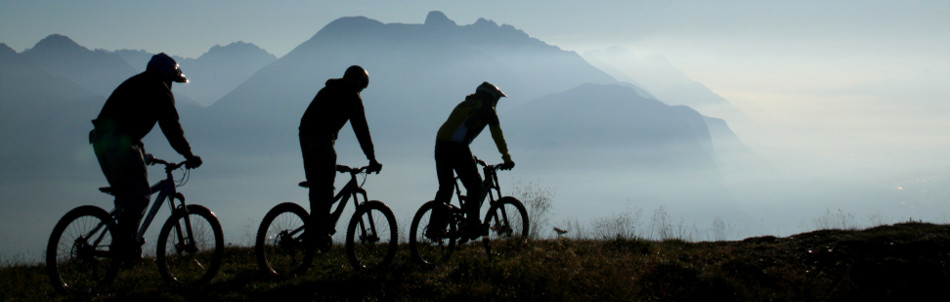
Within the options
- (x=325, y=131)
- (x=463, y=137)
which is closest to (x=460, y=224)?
(x=463, y=137)

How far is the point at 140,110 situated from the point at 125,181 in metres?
0.67

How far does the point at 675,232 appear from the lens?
1223cm

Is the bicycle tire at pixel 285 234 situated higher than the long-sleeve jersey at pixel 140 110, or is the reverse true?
the long-sleeve jersey at pixel 140 110

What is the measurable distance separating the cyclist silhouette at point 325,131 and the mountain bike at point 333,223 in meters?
0.13

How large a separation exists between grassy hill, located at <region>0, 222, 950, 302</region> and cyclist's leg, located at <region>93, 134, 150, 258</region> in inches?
20.0

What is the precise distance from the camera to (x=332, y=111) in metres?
6.89

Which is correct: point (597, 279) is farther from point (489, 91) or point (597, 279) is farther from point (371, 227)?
point (489, 91)

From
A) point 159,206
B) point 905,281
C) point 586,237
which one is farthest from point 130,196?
point 905,281

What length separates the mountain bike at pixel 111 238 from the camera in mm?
6211

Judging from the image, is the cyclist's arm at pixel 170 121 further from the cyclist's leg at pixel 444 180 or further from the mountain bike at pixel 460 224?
the cyclist's leg at pixel 444 180

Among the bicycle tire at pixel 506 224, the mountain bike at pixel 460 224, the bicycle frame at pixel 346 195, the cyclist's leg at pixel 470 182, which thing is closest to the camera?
the bicycle frame at pixel 346 195

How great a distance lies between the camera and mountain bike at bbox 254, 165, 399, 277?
690 cm

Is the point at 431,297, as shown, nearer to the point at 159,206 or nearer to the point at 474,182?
the point at 474,182

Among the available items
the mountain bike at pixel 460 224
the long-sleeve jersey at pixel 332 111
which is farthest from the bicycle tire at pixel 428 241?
the long-sleeve jersey at pixel 332 111
